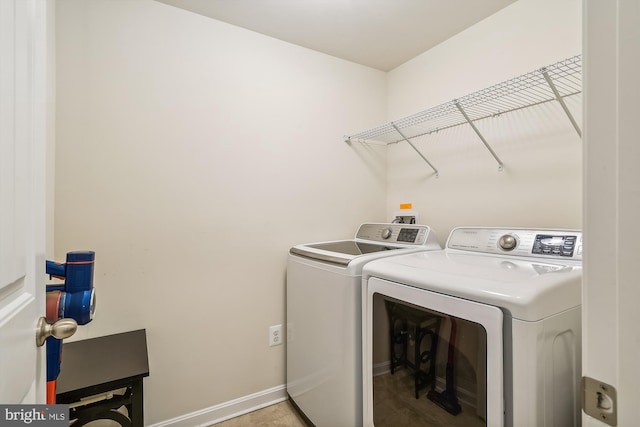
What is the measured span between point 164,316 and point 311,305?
0.80 m

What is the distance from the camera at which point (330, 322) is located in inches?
54.7

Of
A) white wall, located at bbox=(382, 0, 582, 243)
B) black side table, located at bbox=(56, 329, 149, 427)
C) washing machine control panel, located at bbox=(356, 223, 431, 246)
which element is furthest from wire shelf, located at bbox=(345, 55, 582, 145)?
black side table, located at bbox=(56, 329, 149, 427)

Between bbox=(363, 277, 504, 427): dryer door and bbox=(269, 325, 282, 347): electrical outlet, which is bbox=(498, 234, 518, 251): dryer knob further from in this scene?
Answer: bbox=(269, 325, 282, 347): electrical outlet

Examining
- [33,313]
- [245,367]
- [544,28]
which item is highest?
[544,28]

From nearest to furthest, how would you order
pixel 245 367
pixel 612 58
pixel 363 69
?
pixel 612 58 < pixel 245 367 < pixel 363 69

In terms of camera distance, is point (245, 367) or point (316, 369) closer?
point (316, 369)

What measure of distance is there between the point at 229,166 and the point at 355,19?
3.79 ft

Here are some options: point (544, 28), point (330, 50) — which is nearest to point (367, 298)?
point (544, 28)

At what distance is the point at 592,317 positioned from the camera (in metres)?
0.45

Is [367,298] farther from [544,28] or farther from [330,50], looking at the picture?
[330,50]

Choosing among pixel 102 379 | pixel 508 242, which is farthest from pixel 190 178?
pixel 508 242

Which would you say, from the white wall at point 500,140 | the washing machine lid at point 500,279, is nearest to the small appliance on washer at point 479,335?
the washing machine lid at point 500,279

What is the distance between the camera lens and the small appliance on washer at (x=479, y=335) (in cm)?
75

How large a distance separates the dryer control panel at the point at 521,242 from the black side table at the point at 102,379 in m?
1.60
